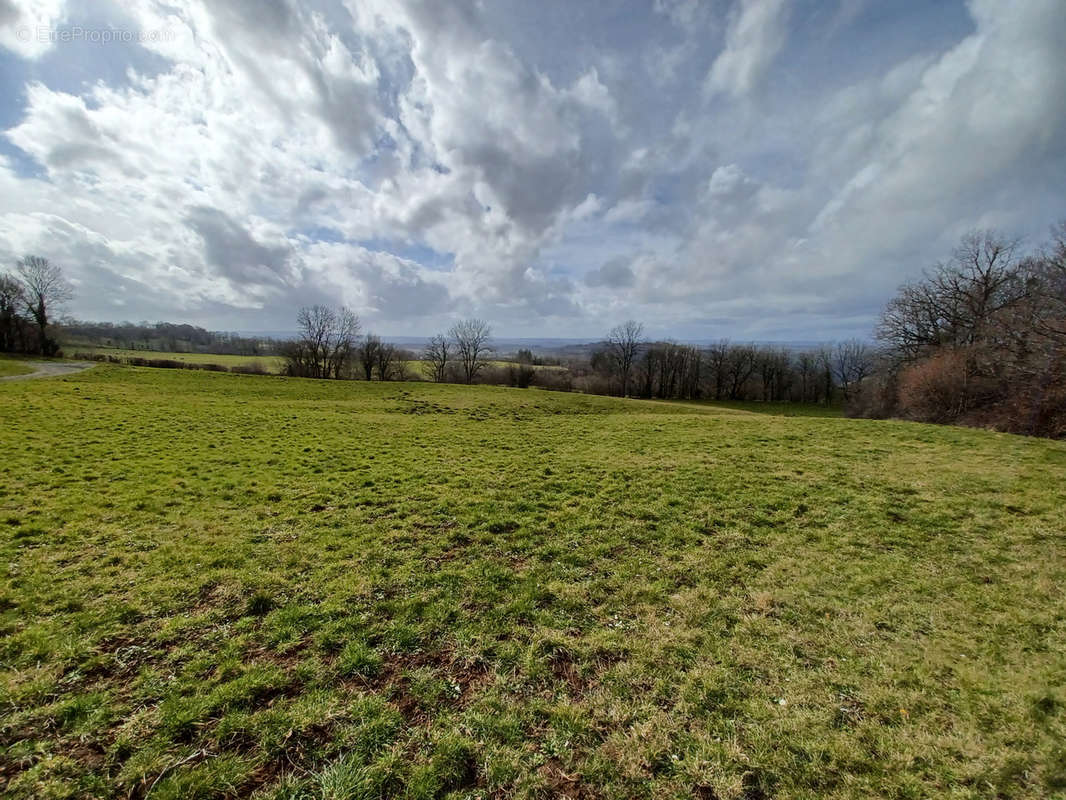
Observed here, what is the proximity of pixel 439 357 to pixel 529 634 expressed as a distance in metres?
71.7

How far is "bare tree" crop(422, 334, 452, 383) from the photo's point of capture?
2808 inches

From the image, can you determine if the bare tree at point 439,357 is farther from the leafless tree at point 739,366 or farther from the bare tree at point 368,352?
the leafless tree at point 739,366

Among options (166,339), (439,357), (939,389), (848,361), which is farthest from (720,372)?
(166,339)

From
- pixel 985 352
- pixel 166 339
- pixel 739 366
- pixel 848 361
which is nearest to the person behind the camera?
pixel 985 352

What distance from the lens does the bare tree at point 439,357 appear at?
7131 centimetres

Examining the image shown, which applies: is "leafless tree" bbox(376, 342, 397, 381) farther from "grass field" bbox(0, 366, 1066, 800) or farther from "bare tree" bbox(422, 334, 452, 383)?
"grass field" bbox(0, 366, 1066, 800)

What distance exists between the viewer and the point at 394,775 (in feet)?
10.2

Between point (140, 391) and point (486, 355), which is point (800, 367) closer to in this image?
point (486, 355)

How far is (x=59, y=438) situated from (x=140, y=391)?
18.0 metres

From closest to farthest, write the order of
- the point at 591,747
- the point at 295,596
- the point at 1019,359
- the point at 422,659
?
1. the point at 591,747
2. the point at 422,659
3. the point at 295,596
4. the point at 1019,359

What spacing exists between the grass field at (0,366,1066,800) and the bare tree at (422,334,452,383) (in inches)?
2393

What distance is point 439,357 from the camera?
73375 millimetres

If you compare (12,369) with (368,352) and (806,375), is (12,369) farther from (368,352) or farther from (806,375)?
(806,375)

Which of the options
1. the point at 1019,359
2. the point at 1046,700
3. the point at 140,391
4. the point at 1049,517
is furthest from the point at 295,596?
the point at 1019,359
